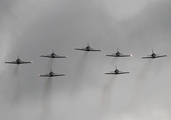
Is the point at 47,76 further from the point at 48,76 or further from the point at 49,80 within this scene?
the point at 49,80

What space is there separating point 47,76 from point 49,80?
12.1m

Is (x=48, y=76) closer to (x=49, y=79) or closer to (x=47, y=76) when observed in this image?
(x=47, y=76)

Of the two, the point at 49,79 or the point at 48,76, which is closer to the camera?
the point at 48,76

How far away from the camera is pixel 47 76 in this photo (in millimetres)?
142750

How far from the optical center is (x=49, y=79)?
15462cm

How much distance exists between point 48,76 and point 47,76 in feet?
1.42

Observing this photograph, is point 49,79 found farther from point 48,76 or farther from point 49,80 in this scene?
point 48,76

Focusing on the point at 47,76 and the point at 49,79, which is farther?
the point at 49,79

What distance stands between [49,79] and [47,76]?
12.1 meters

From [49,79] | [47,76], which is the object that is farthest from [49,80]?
[47,76]

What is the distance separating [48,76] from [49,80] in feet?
39.9

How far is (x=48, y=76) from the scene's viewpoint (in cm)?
14275

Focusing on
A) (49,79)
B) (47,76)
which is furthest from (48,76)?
(49,79)
